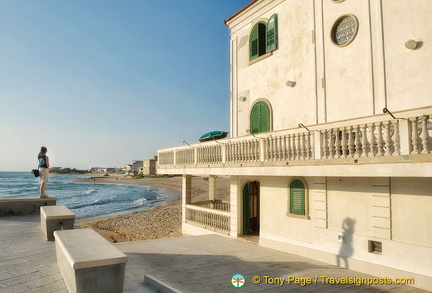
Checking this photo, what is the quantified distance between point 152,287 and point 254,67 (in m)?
11.2

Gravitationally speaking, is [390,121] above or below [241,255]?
above

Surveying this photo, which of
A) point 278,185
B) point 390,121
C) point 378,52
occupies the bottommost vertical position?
point 278,185

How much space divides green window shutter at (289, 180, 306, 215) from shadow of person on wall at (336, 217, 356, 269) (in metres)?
1.66

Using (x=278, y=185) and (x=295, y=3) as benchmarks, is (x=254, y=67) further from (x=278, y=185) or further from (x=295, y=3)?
(x=278, y=185)

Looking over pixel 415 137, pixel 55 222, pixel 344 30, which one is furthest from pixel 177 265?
pixel 344 30

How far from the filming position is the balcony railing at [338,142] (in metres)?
6.53

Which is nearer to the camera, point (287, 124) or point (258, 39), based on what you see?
point (287, 124)

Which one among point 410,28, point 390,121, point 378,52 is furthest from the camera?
point 378,52

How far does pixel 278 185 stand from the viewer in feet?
38.4

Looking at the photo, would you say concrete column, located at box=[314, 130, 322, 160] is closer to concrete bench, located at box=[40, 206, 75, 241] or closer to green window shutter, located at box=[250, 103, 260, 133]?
green window shutter, located at box=[250, 103, 260, 133]

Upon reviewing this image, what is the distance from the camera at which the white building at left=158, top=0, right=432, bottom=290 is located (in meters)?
7.39

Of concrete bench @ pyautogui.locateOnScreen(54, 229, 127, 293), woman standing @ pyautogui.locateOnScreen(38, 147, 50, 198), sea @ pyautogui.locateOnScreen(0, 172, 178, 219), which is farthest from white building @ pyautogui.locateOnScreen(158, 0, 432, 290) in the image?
sea @ pyautogui.locateOnScreen(0, 172, 178, 219)

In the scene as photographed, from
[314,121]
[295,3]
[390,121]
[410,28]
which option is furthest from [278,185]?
[295,3]

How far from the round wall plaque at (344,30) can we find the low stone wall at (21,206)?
43.7 ft
